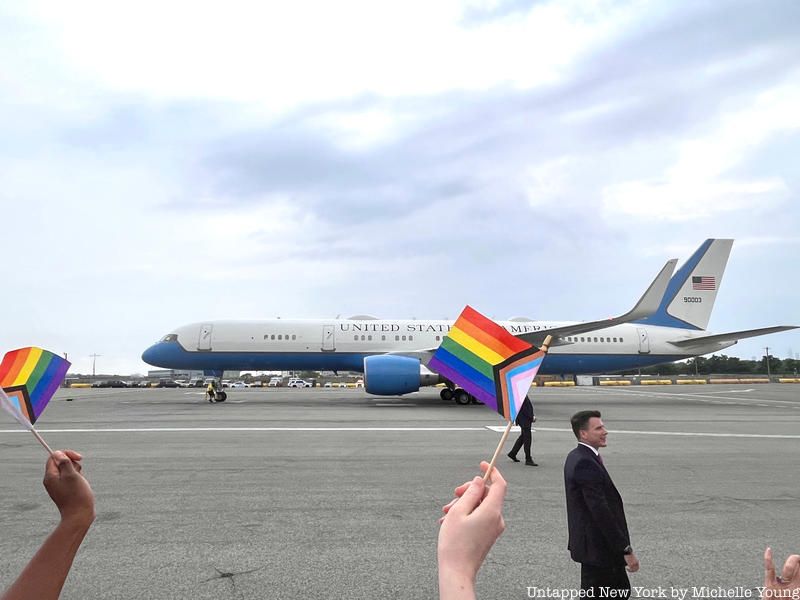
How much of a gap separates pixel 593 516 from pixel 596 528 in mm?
73

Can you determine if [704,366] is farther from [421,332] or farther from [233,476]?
[233,476]

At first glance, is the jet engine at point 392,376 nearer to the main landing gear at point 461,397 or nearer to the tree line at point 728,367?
the main landing gear at point 461,397

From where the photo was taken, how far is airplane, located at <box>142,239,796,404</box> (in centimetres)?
2216

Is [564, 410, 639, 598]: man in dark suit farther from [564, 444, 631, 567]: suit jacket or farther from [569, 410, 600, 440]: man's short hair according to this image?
[569, 410, 600, 440]: man's short hair

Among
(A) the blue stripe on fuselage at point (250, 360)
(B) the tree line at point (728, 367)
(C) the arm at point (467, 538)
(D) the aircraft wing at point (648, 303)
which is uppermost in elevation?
(D) the aircraft wing at point (648, 303)

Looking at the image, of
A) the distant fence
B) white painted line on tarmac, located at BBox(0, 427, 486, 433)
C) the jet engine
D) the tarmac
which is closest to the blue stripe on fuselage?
the jet engine

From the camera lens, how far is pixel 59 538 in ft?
5.92

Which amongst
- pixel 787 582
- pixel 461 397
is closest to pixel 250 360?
pixel 461 397

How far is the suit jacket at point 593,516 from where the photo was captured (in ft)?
11.7

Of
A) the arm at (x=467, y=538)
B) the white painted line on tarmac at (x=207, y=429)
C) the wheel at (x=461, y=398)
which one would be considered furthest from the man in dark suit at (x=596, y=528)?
the wheel at (x=461, y=398)

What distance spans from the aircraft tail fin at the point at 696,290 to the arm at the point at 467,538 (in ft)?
91.4

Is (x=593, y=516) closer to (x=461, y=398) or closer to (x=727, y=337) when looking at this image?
(x=461, y=398)

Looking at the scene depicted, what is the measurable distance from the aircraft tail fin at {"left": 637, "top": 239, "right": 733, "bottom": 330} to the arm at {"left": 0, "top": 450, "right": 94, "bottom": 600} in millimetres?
28199

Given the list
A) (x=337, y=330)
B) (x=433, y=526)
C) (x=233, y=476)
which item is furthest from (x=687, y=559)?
(x=337, y=330)
